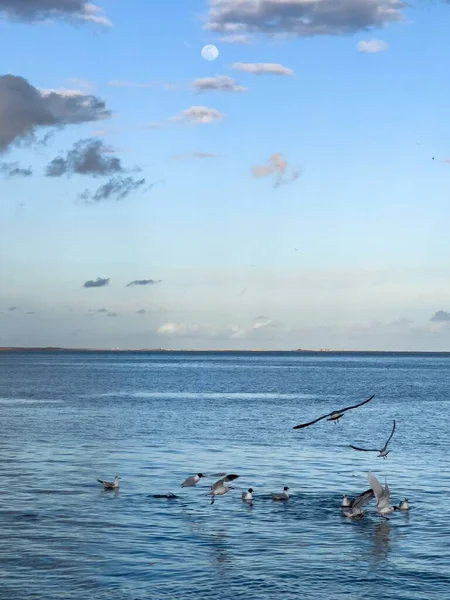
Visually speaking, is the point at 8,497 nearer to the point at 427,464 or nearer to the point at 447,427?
the point at 427,464

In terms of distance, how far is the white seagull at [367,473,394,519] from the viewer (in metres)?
25.9

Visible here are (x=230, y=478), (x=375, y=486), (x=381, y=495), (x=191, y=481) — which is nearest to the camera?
(x=375, y=486)

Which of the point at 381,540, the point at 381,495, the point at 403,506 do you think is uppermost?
the point at 381,495

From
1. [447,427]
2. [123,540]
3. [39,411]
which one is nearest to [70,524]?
[123,540]

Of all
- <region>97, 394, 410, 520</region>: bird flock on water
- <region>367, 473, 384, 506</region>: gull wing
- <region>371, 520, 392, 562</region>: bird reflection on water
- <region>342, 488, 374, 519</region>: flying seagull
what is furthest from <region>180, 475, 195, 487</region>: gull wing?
<region>367, 473, 384, 506</region>: gull wing

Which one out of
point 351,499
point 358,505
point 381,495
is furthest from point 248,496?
point 381,495

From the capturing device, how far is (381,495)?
27.0 metres

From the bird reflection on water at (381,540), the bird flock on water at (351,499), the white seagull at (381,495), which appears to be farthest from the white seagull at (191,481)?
the bird reflection on water at (381,540)

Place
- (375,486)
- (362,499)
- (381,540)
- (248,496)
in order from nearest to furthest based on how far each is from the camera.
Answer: (381,540) < (375,486) < (362,499) < (248,496)

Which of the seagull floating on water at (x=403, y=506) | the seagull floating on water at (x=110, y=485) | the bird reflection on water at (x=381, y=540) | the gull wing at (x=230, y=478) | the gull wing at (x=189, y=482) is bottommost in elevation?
the bird reflection on water at (x=381, y=540)

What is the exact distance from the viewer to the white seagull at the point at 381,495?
A: 84.8 feet

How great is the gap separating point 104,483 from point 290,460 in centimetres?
1270

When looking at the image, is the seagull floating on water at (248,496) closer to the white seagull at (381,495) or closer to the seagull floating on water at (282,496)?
the seagull floating on water at (282,496)

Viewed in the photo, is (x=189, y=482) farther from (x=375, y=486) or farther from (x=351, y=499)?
(x=375, y=486)
